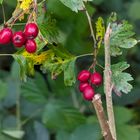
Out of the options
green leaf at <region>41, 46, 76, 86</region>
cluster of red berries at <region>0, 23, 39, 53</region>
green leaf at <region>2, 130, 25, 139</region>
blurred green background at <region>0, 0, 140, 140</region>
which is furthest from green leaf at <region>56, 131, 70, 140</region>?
cluster of red berries at <region>0, 23, 39, 53</region>

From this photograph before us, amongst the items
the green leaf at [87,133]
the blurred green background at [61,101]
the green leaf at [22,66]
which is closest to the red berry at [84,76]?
the green leaf at [22,66]

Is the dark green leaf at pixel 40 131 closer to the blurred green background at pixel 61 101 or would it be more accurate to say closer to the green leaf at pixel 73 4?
the blurred green background at pixel 61 101

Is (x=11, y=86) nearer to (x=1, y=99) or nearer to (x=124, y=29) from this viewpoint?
(x=1, y=99)

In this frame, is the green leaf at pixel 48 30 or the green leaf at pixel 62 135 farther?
the green leaf at pixel 62 135

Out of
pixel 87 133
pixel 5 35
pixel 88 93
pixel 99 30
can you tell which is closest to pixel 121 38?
pixel 99 30

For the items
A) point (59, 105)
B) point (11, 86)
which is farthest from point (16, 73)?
point (59, 105)

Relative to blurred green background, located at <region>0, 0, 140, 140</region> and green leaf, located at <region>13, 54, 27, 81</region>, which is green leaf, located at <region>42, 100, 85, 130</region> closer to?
blurred green background, located at <region>0, 0, 140, 140</region>

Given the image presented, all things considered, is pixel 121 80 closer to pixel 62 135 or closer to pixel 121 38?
pixel 121 38
